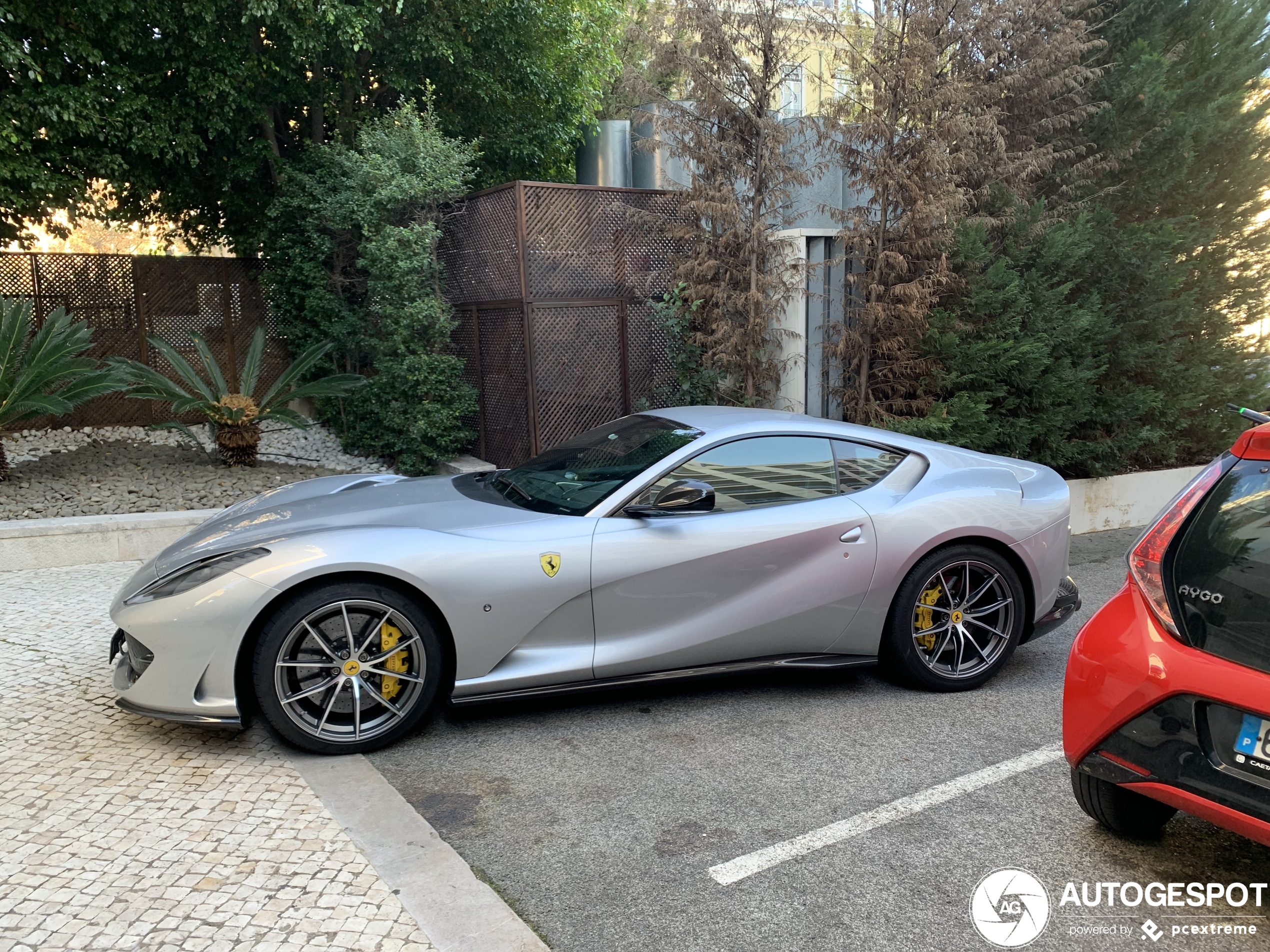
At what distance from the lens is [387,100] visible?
13719 millimetres

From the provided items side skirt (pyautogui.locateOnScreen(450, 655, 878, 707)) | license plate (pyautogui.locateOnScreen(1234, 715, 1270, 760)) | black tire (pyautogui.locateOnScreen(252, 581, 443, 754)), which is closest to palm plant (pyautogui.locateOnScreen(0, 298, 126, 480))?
black tire (pyautogui.locateOnScreen(252, 581, 443, 754))

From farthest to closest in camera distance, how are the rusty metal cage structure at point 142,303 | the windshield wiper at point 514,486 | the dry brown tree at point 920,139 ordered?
the rusty metal cage structure at point 142,303, the dry brown tree at point 920,139, the windshield wiper at point 514,486

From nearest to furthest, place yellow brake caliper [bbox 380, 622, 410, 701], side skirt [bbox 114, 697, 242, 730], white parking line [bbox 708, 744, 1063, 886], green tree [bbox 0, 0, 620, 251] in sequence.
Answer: white parking line [bbox 708, 744, 1063, 886] < side skirt [bbox 114, 697, 242, 730] < yellow brake caliper [bbox 380, 622, 410, 701] < green tree [bbox 0, 0, 620, 251]

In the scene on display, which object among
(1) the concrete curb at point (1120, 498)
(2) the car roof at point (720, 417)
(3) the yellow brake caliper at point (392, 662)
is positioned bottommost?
(1) the concrete curb at point (1120, 498)

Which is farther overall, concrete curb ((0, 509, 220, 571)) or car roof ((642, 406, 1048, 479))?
concrete curb ((0, 509, 220, 571))

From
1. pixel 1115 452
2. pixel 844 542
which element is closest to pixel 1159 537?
pixel 844 542

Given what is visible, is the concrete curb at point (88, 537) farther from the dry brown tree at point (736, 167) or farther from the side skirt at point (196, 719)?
the dry brown tree at point (736, 167)

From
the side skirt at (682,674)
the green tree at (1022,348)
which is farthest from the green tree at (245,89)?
the side skirt at (682,674)

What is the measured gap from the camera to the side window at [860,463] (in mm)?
4719

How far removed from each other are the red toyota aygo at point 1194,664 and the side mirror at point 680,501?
1.64m

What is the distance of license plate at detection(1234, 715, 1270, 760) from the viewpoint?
251 cm

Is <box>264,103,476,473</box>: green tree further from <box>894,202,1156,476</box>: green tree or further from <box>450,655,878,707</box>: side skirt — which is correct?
<box>450,655,878,707</box>: side skirt

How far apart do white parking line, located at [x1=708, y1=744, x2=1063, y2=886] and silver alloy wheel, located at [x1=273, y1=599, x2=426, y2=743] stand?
156cm

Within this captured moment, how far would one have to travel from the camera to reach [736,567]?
4332mm
